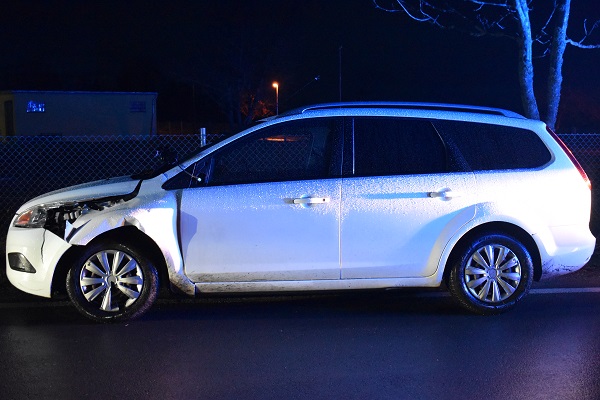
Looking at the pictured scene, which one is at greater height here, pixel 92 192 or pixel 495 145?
pixel 495 145

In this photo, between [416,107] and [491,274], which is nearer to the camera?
[491,274]

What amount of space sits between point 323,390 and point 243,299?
2.45 meters

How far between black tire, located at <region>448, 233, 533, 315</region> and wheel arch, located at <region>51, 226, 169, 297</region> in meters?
2.42

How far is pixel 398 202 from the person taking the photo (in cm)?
602

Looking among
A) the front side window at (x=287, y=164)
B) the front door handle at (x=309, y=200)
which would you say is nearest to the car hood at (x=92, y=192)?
the front side window at (x=287, y=164)

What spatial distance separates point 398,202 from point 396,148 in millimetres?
489

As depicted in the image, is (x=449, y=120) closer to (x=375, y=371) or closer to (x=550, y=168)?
(x=550, y=168)

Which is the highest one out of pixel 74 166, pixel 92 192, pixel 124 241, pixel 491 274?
pixel 74 166

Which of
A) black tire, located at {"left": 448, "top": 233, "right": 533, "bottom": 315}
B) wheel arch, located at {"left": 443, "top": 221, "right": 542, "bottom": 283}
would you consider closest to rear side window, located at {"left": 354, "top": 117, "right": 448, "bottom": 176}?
wheel arch, located at {"left": 443, "top": 221, "right": 542, "bottom": 283}

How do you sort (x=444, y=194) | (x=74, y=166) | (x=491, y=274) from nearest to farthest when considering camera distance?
(x=444, y=194) < (x=491, y=274) < (x=74, y=166)

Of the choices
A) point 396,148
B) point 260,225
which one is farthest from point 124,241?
point 396,148

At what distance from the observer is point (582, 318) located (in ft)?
19.9

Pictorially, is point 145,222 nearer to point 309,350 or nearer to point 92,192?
point 92,192

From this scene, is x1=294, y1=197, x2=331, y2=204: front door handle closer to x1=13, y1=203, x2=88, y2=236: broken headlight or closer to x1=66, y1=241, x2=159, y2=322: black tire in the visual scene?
x1=66, y1=241, x2=159, y2=322: black tire
